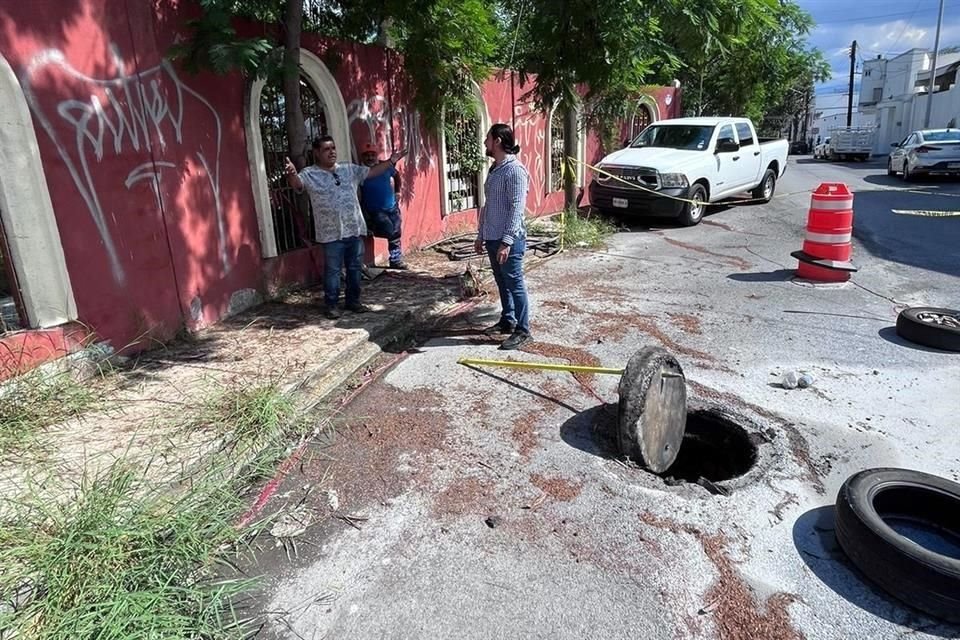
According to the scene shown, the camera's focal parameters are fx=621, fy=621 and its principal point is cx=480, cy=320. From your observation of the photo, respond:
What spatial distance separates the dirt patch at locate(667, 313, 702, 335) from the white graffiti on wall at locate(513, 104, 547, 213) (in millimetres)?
6552

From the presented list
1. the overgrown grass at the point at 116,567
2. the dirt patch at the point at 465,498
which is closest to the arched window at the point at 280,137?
the overgrown grass at the point at 116,567

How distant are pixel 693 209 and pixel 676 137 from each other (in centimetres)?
191

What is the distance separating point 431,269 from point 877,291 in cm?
539

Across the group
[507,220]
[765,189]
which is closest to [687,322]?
[507,220]

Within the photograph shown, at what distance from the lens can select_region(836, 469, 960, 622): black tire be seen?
2.54 metres

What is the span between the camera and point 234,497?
10.7ft

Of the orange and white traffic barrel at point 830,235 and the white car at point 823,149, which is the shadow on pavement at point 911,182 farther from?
the white car at point 823,149

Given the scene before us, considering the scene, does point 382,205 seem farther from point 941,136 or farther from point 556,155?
point 941,136

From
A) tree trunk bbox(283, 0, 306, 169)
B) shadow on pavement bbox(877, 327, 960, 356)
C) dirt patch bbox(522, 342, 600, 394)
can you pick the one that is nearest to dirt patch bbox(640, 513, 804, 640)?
dirt patch bbox(522, 342, 600, 394)

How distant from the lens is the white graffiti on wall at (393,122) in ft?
25.6

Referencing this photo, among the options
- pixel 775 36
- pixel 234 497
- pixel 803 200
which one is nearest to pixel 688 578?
pixel 234 497

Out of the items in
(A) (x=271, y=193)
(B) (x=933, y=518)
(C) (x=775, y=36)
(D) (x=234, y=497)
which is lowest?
(B) (x=933, y=518)

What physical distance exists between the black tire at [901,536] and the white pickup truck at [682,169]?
28.2 feet

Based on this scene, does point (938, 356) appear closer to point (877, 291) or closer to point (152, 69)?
point (877, 291)
